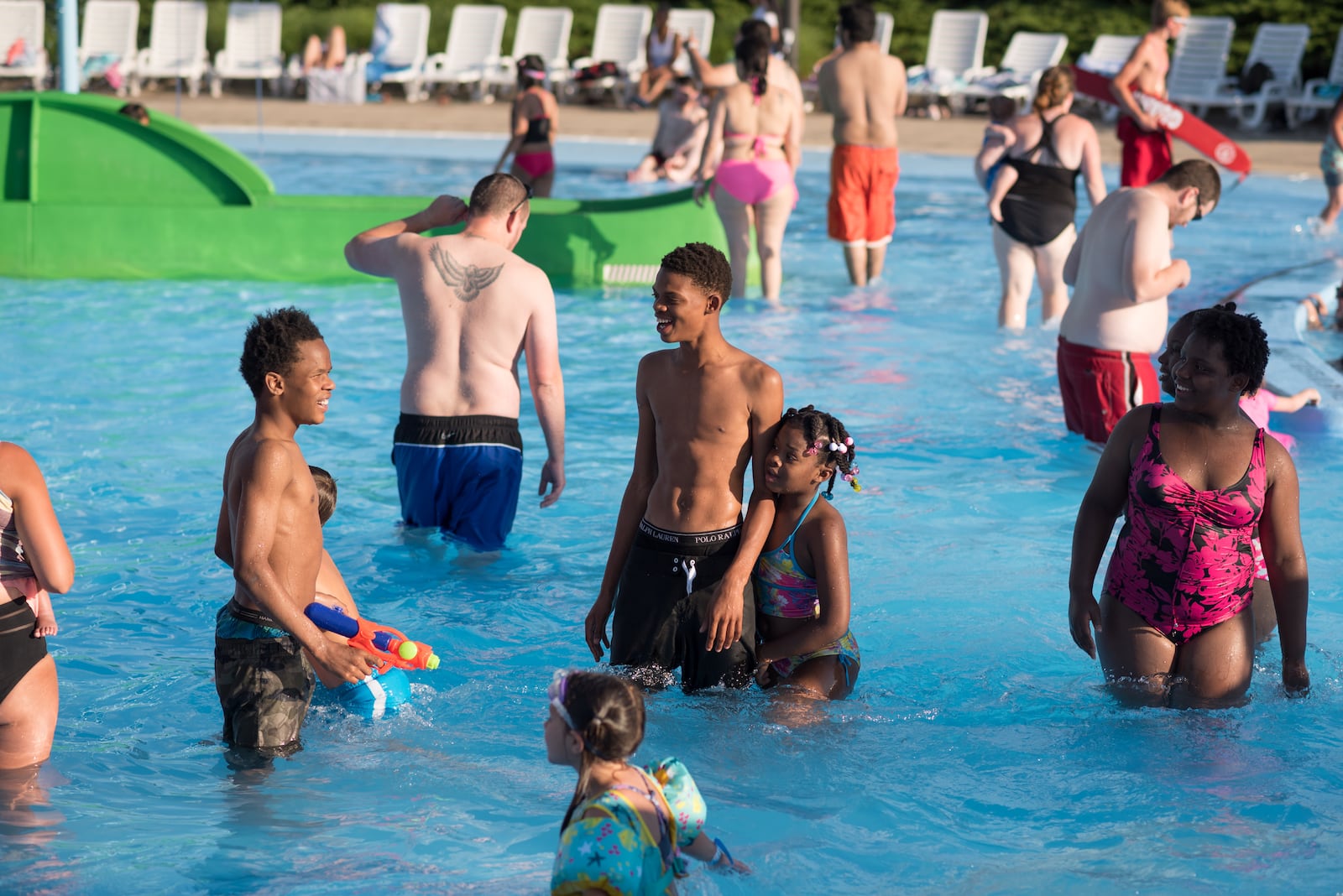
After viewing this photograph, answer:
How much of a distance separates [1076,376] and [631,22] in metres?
18.6

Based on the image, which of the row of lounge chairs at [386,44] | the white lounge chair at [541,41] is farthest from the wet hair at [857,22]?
the white lounge chair at [541,41]

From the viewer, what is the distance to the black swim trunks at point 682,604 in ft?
13.5

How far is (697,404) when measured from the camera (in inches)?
159

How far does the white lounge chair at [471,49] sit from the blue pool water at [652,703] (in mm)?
15272

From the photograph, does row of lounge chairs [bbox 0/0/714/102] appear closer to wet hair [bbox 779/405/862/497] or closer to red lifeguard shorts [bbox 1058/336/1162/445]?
red lifeguard shorts [bbox 1058/336/1162/445]

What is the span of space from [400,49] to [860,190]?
15790mm

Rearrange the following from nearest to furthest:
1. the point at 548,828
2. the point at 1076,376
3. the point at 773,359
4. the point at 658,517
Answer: the point at 548,828
the point at 658,517
the point at 1076,376
the point at 773,359

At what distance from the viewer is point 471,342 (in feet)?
17.8

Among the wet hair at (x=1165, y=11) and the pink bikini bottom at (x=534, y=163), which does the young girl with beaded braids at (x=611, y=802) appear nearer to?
the wet hair at (x=1165, y=11)

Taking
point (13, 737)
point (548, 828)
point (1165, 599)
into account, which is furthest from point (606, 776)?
point (1165, 599)

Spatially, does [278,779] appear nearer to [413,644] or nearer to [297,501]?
[413,644]

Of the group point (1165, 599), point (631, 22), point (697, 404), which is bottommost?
point (1165, 599)

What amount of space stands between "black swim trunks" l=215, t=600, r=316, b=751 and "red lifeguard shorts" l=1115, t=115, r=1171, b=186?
8711 mm

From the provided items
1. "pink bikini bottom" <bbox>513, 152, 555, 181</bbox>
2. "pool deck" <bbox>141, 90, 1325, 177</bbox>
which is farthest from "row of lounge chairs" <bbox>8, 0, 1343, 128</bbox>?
"pink bikini bottom" <bbox>513, 152, 555, 181</bbox>
